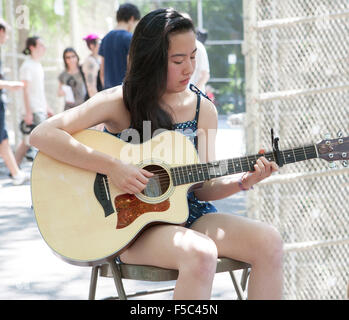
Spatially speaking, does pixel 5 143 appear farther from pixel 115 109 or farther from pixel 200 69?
pixel 115 109

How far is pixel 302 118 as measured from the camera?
140 inches

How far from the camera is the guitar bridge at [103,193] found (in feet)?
8.66

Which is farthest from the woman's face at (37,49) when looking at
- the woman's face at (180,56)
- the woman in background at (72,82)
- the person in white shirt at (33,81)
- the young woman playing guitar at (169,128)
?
the woman's face at (180,56)

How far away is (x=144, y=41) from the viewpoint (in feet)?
9.04

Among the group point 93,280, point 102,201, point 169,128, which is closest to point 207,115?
point 169,128

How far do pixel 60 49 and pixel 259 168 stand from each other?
12196mm

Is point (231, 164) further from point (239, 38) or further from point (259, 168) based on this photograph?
point (239, 38)

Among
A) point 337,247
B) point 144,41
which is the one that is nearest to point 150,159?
point 144,41

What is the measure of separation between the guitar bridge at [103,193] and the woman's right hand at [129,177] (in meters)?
0.04

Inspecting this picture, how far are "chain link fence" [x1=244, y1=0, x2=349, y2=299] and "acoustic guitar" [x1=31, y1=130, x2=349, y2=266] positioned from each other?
2.66 feet

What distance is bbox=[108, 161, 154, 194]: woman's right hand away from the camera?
262cm

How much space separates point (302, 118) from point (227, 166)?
1.02 m

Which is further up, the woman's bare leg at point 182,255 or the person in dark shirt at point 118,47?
the person in dark shirt at point 118,47

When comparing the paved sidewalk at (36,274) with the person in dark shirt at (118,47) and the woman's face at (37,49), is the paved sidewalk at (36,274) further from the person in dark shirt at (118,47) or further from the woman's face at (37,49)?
the woman's face at (37,49)
